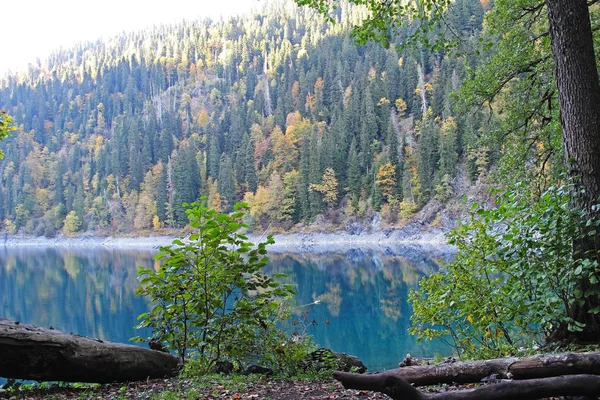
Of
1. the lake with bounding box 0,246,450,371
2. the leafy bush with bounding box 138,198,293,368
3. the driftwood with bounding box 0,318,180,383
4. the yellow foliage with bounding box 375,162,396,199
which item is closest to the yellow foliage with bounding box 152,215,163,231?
the lake with bounding box 0,246,450,371

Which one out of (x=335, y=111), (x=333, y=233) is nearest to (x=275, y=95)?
(x=335, y=111)

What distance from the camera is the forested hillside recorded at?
235 feet

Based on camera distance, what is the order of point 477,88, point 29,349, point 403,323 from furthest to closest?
point 403,323 → point 477,88 → point 29,349

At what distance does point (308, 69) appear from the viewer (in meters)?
125

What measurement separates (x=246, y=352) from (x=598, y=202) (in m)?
4.65

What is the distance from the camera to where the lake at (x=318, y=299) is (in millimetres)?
16500

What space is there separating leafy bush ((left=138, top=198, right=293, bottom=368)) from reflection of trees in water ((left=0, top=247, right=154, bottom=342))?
13545 millimetres

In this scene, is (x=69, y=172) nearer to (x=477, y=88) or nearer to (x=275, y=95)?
(x=275, y=95)

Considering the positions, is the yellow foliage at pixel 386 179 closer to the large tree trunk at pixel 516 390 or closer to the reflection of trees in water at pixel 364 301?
the reflection of trees in water at pixel 364 301

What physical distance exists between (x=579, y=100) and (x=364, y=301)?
73.5ft

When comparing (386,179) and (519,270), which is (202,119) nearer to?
(386,179)

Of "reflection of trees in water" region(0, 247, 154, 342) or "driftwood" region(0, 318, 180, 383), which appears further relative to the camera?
"reflection of trees in water" region(0, 247, 154, 342)

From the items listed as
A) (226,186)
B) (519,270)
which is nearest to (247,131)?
(226,186)

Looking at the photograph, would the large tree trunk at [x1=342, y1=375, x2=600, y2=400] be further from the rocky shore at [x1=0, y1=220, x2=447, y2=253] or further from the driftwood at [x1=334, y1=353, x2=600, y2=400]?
the rocky shore at [x1=0, y1=220, x2=447, y2=253]
